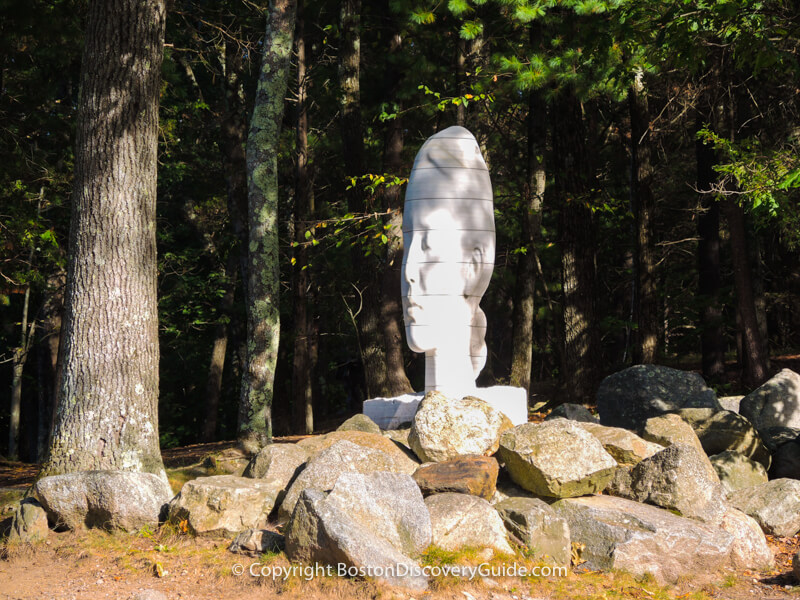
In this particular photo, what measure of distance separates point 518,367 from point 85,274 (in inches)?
335

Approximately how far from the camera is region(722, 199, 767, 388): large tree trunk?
14.5 m

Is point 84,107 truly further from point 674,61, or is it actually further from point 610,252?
point 610,252

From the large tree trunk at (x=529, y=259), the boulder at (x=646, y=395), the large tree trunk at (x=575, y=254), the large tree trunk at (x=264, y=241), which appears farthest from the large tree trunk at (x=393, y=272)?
the boulder at (x=646, y=395)

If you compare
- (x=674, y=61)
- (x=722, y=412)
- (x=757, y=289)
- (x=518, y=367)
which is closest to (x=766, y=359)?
(x=757, y=289)

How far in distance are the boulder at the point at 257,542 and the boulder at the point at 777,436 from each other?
6168mm

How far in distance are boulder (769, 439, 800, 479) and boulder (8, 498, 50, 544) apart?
25.4 feet

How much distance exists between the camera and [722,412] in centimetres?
960

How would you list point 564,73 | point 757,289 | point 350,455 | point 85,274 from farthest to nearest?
point 757,289 < point 564,73 < point 85,274 < point 350,455

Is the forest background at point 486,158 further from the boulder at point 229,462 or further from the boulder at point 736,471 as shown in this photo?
the boulder at point 736,471

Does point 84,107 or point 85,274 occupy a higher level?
point 84,107

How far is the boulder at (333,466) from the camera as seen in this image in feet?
22.2

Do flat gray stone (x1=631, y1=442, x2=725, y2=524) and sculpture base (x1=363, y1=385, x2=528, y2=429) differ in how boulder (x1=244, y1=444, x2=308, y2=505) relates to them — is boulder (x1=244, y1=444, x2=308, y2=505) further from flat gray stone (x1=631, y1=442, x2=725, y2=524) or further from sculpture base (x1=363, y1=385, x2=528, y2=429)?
flat gray stone (x1=631, y1=442, x2=725, y2=524)

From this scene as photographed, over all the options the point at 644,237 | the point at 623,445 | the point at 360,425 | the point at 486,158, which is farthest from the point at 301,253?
the point at 623,445

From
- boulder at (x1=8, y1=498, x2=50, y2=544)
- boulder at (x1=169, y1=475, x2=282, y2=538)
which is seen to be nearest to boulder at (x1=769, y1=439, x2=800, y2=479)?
boulder at (x1=169, y1=475, x2=282, y2=538)
